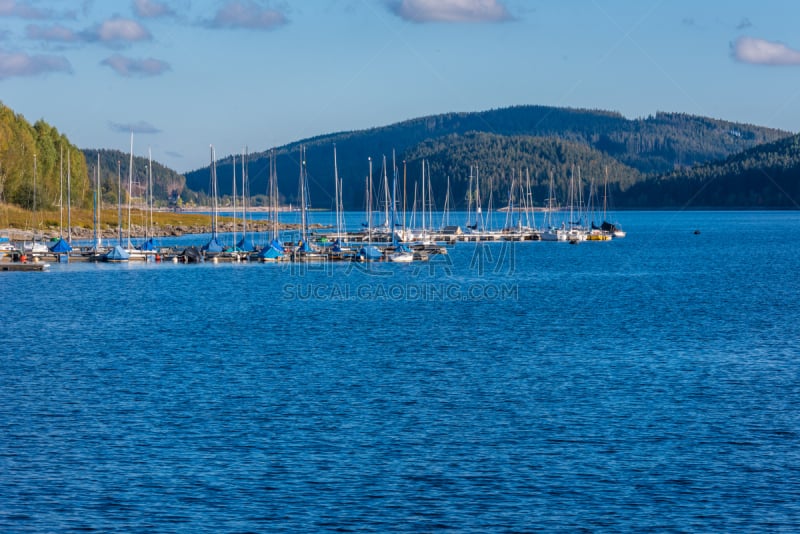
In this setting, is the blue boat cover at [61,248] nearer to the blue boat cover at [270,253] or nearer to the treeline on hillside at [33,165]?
the blue boat cover at [270,253]

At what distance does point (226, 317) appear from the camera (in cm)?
5988

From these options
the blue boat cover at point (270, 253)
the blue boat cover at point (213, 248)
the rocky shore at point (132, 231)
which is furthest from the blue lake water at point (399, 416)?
the rocky shore at point (132, 231)

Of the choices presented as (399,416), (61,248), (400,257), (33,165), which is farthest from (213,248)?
(399,416)

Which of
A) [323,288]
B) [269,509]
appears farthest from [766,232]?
[269,509]

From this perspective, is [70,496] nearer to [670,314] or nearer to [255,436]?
[255,436]

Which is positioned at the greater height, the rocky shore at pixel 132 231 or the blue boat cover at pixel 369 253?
the rocky shore at pixel 132 231

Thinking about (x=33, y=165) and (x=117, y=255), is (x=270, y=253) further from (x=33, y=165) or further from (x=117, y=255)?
(x=33, y=165)

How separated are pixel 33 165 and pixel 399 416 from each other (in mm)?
125147

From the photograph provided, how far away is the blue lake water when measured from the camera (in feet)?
75.4

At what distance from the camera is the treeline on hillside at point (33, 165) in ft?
466

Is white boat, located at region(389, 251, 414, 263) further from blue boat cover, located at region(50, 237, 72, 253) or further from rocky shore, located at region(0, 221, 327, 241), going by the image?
blue boat cover, located at region(50, 237, 72, 253)

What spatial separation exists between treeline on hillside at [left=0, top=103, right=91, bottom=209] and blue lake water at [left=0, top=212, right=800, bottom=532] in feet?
267

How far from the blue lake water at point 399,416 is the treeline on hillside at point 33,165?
81467mm

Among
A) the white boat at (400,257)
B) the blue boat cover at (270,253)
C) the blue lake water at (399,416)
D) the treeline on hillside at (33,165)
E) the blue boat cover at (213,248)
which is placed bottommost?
the blue lake water at (399,416)
